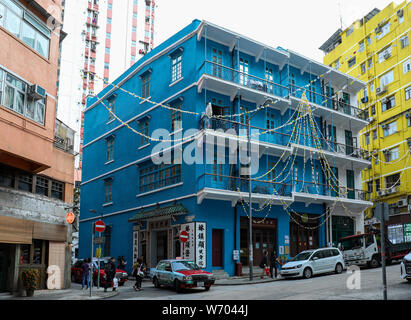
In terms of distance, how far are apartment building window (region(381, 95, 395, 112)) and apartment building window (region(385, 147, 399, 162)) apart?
14.1 feet

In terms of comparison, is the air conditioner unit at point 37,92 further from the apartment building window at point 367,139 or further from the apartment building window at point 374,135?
the apartment building window at point 367,139

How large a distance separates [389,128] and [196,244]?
26.6 metres

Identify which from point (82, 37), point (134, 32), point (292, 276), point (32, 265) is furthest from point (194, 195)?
point (134, 32)

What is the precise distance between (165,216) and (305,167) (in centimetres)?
1132

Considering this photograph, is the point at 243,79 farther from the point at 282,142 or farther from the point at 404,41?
the point at 404,41

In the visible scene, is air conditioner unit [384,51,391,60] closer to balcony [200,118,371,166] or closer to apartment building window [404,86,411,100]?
apartment building window [404,86,411,100]

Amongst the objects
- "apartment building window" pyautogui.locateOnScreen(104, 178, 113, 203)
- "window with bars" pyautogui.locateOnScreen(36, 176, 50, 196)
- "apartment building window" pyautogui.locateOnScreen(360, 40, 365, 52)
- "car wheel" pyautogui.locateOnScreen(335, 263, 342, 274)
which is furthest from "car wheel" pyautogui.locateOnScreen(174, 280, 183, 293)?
"apartment building window" pyautogui.locateOnScreen(360, 40, 365, 52)

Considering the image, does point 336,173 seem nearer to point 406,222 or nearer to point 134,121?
point 406,222

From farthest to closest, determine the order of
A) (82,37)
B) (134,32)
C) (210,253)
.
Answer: (134,32)
(82,37)
(210,253)

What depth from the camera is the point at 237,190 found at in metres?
25.9

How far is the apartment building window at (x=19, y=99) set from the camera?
1664 centimetres

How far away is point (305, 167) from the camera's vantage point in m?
31.6

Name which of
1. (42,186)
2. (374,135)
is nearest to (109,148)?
(42,186)

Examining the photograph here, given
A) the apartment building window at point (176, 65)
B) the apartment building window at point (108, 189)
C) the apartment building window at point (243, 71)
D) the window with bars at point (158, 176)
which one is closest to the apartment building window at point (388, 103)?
the apartment building window at point (243, 71)
